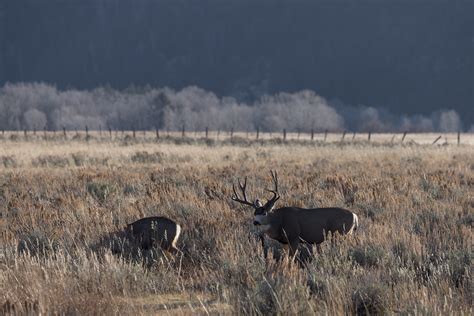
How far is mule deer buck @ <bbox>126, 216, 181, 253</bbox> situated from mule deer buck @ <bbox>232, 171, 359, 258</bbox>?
950 mm

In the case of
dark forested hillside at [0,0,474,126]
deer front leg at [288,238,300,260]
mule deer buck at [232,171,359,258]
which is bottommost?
deer front leg at [288,238,300,260]

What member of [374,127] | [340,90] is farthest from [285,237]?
[340,90]

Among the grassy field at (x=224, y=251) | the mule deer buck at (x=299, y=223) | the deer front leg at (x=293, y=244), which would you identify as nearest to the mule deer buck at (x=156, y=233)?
the grassy field at (x=224, y=251)

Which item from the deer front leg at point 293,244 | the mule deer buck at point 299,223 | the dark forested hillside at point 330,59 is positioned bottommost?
the deer front leg at point 293,244

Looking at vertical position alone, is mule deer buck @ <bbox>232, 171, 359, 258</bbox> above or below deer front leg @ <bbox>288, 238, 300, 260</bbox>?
above

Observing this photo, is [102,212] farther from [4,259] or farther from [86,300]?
[86,300]

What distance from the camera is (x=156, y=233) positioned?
31.4ft

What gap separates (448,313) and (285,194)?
26.9 feet

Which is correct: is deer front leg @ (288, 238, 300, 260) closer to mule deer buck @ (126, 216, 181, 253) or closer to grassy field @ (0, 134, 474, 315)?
grassy field @ (0, 134, 474, 315)

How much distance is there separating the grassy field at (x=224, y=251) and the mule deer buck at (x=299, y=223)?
0.30 m

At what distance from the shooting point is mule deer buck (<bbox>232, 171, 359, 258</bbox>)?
9508 millimetres

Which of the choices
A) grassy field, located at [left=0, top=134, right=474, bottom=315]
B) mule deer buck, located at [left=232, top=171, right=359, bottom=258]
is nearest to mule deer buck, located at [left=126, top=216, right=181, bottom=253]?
grassy field, located at [left=0, top=134, right=474, bottom=315]

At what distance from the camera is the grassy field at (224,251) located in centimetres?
645

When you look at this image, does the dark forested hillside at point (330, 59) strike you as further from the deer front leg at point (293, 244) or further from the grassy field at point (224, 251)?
the deer front leg at point (293, 244)
